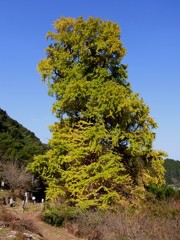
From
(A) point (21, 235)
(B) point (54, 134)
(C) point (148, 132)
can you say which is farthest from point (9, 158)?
(A) point (21, 235)

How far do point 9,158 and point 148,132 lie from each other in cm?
2729

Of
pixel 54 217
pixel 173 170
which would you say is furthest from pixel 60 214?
pixel 173 170

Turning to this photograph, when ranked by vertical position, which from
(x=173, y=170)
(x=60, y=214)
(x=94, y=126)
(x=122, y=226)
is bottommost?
(x=122, y=226)

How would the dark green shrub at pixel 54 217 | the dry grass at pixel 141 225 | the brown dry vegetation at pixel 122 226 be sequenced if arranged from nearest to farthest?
the dry grass at pixel 141 225 < the brown dry vegetation at pixel 122 226 < the dark green shrub at pixel 54 217

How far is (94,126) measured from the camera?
760 inches

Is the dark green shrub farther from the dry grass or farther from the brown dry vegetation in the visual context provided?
the dry grass

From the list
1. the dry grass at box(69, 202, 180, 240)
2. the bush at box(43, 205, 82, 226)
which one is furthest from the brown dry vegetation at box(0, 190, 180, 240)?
the bush at box(43, 205, 82, 226)

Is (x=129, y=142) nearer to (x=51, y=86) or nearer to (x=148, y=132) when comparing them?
(x=148, y=132)

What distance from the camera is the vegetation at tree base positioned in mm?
18938

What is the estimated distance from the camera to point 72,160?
19.4 meters

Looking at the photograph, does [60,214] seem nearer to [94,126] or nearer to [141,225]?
[94,126]

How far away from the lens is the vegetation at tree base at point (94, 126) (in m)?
18.9

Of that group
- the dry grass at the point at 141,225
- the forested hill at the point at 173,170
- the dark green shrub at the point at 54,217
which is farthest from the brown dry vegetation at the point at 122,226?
the forested hill at the point at 173,170

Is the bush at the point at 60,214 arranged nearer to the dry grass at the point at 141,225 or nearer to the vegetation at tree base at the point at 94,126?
the vegetation at tree base at the point at 94,126
